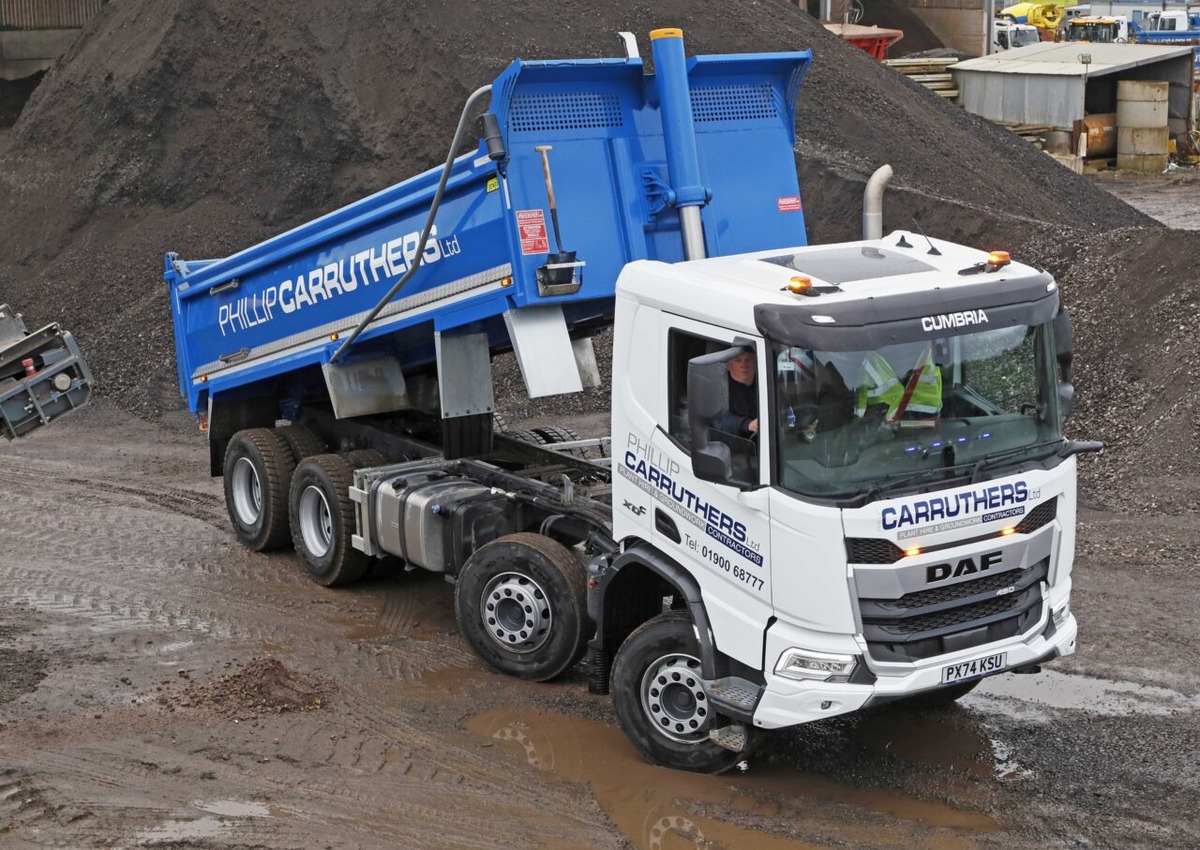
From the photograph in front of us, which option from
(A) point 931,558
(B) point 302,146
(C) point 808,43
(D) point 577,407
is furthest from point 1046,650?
(C) point 808,43

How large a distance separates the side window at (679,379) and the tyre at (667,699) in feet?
3.04

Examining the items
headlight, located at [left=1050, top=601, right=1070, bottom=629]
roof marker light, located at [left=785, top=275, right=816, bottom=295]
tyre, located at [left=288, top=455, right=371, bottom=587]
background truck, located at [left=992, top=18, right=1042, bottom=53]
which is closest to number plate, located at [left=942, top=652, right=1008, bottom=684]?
headlight, located at [left=1050, top=601, right=1070, bottom=629]

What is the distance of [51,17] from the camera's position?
29125 mm

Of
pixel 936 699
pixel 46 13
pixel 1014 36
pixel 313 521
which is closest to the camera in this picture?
pixel 936 699

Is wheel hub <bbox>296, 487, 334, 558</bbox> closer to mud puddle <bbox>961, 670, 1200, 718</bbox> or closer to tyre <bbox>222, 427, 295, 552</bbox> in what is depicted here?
tyre <bbox>222, 427, 295, 552</bbox>

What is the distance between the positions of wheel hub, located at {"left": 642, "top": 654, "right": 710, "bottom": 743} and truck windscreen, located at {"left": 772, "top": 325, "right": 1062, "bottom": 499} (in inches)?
47.9

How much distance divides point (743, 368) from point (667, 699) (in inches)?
70.3

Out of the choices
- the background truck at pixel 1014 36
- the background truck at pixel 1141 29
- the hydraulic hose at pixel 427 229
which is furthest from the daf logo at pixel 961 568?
the background truck at pixel 1014 36

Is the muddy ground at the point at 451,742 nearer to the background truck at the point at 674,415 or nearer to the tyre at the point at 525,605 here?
the tyre at the point at 525,605

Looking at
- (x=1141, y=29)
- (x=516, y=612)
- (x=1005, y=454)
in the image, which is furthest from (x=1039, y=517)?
(x=1141, y=29)

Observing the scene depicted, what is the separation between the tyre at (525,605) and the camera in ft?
26.9

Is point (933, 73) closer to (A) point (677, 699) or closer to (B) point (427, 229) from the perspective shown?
(B) point (427, 229)

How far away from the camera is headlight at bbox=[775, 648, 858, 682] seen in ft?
20.9

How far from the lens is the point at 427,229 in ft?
28.2
